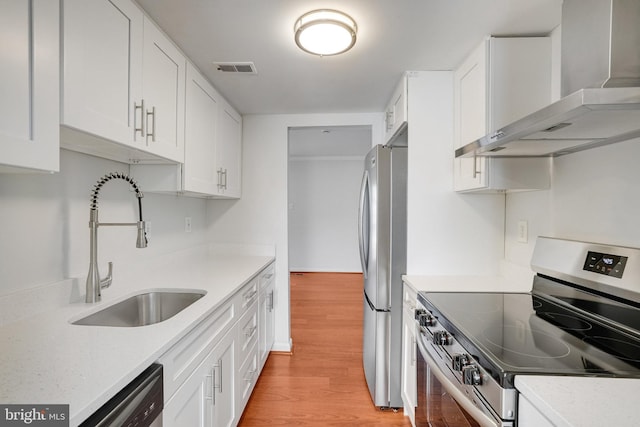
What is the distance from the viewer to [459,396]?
0.99m

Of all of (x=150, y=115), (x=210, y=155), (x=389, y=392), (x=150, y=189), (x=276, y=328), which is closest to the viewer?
(x=150, y=115)

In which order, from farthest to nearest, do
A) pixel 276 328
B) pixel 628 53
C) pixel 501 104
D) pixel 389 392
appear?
pixel 276 328, pixel 389 392, pixel 501 104, pixel 628 53

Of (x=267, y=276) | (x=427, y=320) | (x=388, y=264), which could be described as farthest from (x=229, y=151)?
(x=427, y=320)

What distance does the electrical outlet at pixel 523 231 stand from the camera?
1.70 m

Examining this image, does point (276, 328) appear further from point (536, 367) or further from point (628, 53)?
point (628, 53)

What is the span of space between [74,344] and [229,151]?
6.00ft

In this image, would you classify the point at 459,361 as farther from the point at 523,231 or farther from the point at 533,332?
the point at 523,231

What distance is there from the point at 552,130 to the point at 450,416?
3.52ft

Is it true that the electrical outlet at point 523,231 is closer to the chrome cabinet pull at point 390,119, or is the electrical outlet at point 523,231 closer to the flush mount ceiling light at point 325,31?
the chrome cabinet pull at point 390,119

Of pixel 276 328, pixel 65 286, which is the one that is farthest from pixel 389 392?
pixel 65 286

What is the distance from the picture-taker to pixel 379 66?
6.11 ft

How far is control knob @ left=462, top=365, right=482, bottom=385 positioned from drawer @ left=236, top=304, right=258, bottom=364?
3.90 feet

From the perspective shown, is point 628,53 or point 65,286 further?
point 65,286

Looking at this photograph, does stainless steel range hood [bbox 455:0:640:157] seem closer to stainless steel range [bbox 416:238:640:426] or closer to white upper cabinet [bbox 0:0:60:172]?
stainless steel range [bbox 416:238:640:426]
